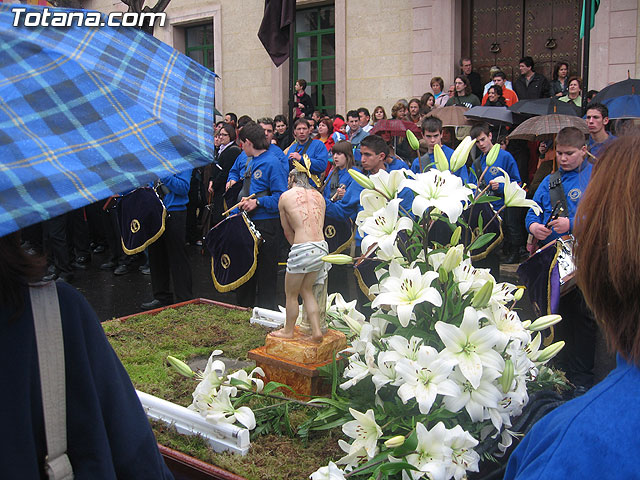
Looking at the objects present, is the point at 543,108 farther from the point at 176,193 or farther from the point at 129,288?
the point at 129,288

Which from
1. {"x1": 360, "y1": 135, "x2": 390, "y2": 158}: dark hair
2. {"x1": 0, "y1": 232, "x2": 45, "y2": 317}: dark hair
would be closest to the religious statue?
{"x1": 360, "y1": 135, "x2": 390, "y2": 158}: dark hair

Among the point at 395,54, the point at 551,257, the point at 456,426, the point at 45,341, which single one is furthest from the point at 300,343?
the point at 395,54

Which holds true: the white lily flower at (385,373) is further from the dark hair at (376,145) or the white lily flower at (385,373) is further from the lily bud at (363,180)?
the dark hair at (376,145)

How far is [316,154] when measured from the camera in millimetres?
9273

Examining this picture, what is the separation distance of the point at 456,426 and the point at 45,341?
171 centimetres

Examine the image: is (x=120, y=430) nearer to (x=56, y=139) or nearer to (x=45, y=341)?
(x=45, y=341)

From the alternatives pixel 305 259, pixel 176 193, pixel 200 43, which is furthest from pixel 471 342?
pixel 200 43

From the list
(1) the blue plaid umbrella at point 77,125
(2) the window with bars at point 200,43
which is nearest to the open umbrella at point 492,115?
(1) the blue plaid umbrella at point 77,125

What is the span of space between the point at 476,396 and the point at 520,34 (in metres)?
11.9

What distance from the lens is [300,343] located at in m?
3.94

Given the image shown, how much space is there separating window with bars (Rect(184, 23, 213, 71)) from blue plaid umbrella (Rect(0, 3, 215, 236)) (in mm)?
16715

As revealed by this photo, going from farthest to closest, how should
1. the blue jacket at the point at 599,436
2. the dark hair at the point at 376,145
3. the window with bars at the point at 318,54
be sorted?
the window with bars at the point at 318,54 → the dark hair at the point at 376,145 → the blue jacket at the point at 599,436

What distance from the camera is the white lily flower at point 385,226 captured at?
2.76m

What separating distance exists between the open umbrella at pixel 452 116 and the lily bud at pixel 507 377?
741 cm
